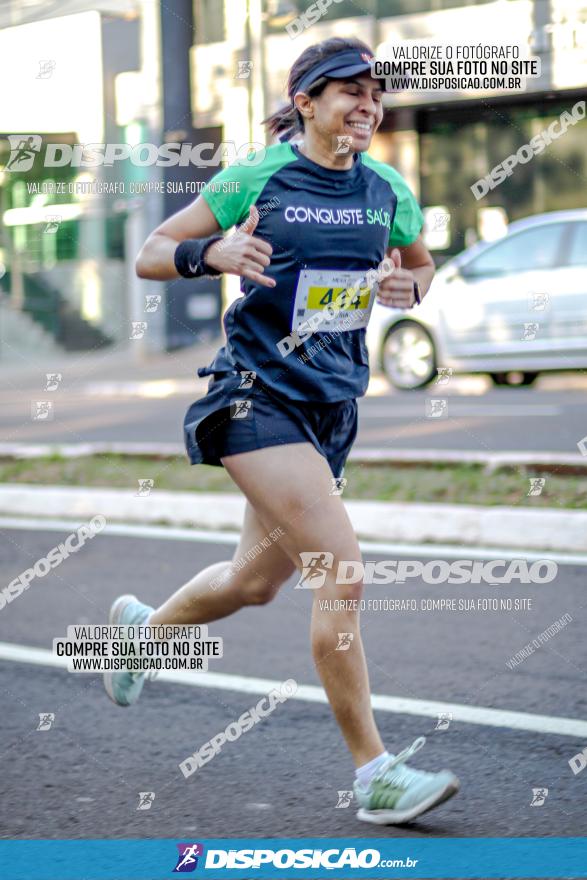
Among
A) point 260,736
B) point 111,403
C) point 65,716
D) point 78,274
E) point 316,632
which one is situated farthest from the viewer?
point 78,274

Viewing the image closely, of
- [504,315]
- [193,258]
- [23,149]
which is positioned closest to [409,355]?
[504,315]

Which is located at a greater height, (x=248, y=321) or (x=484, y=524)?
(x=248, y=321)

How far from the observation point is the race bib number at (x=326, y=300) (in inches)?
141

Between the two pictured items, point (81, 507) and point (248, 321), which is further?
point (81, 507)

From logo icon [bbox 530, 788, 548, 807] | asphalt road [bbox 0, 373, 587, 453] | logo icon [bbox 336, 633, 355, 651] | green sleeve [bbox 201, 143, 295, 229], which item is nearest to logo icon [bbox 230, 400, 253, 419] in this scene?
green sleeve [bbox 201, 143, 295, 229]

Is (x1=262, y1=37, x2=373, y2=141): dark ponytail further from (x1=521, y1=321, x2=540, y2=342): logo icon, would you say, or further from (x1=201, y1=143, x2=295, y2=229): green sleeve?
(x1=521, y1=321, x2=540, y2=342): logo icon

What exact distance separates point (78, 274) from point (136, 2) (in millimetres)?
5884

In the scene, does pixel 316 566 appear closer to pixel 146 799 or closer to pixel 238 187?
pixel 146 799

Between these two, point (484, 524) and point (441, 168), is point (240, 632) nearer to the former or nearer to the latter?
point (484, 524)

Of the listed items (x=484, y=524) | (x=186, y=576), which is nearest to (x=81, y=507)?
(x=186, y=576)

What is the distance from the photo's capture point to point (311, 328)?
3582 mm

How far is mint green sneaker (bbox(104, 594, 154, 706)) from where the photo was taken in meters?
4.37

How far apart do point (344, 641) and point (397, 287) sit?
88 cm

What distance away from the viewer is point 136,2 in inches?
946
